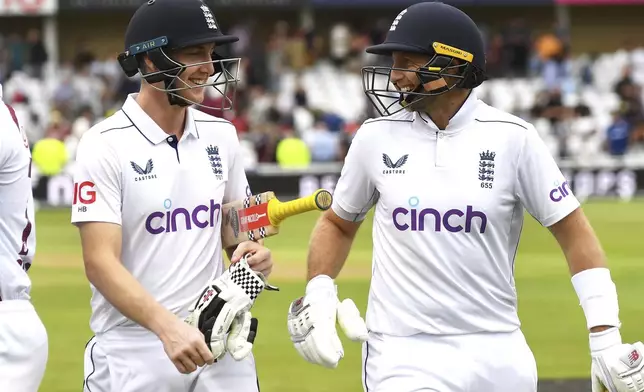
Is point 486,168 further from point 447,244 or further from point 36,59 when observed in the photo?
point 36,59

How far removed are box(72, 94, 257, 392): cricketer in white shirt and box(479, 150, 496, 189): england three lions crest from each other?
104 centimetres

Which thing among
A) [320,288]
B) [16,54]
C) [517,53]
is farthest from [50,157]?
[320,288]

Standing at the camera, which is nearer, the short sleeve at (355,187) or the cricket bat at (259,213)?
the cricket bat at (259,213)

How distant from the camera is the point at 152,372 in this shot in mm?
4934

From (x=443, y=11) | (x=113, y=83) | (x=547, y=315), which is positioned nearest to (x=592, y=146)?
(x=113, y=83)

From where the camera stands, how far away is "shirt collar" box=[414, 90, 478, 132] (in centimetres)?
498

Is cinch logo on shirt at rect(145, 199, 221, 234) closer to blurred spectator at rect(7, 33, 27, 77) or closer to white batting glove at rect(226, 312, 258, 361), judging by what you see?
white batting glove at rect(226, 312, 258, 361)

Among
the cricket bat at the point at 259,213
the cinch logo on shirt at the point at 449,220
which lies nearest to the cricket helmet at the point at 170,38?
the cricket bat at the point at 259,213

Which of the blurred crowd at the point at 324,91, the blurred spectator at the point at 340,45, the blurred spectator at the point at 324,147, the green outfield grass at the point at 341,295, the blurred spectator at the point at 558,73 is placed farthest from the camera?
the blurred spectator at the point at 340,45

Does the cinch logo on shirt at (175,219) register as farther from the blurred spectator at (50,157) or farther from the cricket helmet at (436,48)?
the blurred spectator at (50,157)

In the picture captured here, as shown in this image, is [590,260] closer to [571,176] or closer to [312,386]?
[312,386]

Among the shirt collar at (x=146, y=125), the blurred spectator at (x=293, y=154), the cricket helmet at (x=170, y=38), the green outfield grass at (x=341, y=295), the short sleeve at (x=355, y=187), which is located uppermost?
the cricket helmet at (x=170, y=38)

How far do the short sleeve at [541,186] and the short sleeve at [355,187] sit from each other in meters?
0.61

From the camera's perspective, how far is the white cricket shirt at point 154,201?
191 inches
